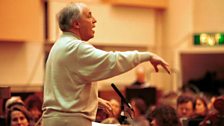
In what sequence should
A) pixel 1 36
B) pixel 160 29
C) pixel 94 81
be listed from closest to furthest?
pixel 94 81, pixel 1 36, pixel 160 29

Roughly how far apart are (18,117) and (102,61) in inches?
76.0

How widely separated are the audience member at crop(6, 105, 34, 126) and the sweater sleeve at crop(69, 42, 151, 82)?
1.79 metres

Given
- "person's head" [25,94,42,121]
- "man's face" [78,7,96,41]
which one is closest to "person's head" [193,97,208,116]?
"person's head" [25,94,42,121]

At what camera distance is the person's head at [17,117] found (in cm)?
411

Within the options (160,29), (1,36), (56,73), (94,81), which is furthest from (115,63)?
(160,29)

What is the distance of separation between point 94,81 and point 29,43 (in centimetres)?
716

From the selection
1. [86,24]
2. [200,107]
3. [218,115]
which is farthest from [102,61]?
[200,107]

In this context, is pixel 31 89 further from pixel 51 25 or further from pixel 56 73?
pixel 56 73

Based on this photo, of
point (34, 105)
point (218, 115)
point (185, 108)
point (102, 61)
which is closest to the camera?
point (102, 61)

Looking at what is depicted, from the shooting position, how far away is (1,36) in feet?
28.7

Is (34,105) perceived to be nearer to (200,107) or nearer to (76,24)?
(200,107)

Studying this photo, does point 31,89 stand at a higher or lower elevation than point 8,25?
lower

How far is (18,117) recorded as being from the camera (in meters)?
4.13

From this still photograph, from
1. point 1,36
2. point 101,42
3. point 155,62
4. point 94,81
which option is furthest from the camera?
point 101,42
